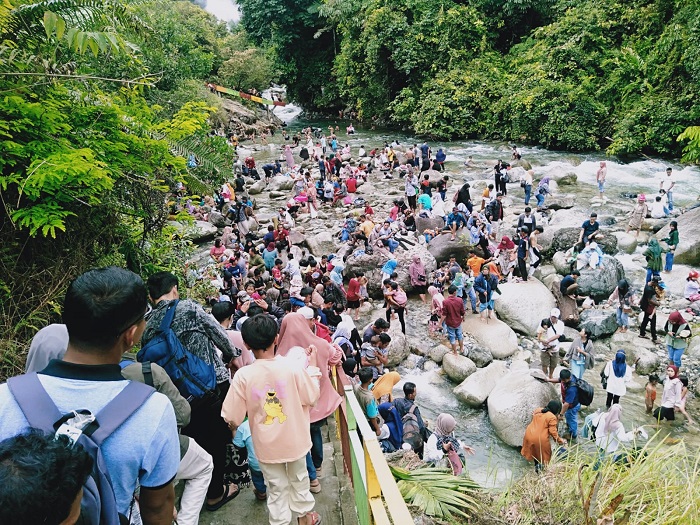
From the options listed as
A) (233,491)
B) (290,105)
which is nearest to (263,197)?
(233,491)

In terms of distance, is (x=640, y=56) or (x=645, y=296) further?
(x=640, y=56)

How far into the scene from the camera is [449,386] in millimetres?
8430

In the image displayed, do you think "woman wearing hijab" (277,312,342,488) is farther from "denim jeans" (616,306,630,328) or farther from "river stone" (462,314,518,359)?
"denim jeans" (616,306,630,328)

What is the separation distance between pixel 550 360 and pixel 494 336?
1.38 meters

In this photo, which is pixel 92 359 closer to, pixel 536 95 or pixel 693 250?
pixel 693 250

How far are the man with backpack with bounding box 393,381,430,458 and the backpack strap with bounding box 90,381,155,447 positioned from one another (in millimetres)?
4060

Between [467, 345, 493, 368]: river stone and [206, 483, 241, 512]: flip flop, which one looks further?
[467, 345, 493, 368]: river stone

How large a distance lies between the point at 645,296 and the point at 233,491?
27.3 ft

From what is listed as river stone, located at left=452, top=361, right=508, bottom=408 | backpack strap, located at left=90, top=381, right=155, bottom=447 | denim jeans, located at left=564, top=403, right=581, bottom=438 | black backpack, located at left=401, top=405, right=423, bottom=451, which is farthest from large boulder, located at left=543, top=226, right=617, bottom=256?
backpack strap, located at left=90, top=381, right=155, bottom=447

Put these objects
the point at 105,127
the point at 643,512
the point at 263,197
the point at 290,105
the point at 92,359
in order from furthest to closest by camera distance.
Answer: the point at 290,105, the point at 263,197, the point at 105,127, the point at 643,512, the point at 92,359

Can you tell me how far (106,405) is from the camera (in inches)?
63.4

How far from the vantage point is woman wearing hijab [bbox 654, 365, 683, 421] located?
6.97m

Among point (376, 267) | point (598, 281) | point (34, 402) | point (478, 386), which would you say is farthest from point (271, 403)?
point (598, 281)

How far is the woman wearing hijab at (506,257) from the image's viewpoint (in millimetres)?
11355
